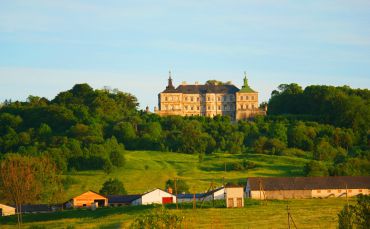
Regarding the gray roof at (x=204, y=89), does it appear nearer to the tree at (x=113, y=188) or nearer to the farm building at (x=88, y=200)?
the tree at (x=113, y=188)

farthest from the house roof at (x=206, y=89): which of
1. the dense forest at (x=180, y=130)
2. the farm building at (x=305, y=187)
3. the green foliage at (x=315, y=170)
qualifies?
the farm building at (x=305, y=187)

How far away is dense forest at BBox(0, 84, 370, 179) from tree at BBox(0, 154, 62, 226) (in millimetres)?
10573

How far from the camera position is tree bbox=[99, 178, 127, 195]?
290 ft

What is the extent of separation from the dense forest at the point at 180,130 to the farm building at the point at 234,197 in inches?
1040

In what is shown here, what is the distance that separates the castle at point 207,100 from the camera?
5901 inches

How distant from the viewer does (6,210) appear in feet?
271

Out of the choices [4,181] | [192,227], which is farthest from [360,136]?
[192,227]

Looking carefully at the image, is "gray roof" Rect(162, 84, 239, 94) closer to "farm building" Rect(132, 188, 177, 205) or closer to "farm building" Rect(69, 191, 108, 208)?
"farm building" Rect(69, 191, 108, 208)

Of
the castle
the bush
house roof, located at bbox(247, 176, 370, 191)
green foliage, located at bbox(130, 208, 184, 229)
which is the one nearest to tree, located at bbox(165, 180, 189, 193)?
house roof, located at bbox(247, 176, 370, 191)

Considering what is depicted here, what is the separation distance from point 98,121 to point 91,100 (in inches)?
532

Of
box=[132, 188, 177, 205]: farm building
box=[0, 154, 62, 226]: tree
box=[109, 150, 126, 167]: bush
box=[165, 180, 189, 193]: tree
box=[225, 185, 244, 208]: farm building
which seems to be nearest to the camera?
box=[225, 185, 244, 208]: farm building

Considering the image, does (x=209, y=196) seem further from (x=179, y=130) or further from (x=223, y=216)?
(x=179, y=130)

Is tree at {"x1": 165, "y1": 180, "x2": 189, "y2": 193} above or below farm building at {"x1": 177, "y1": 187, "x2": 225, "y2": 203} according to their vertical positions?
above

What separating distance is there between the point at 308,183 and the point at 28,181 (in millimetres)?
25696
